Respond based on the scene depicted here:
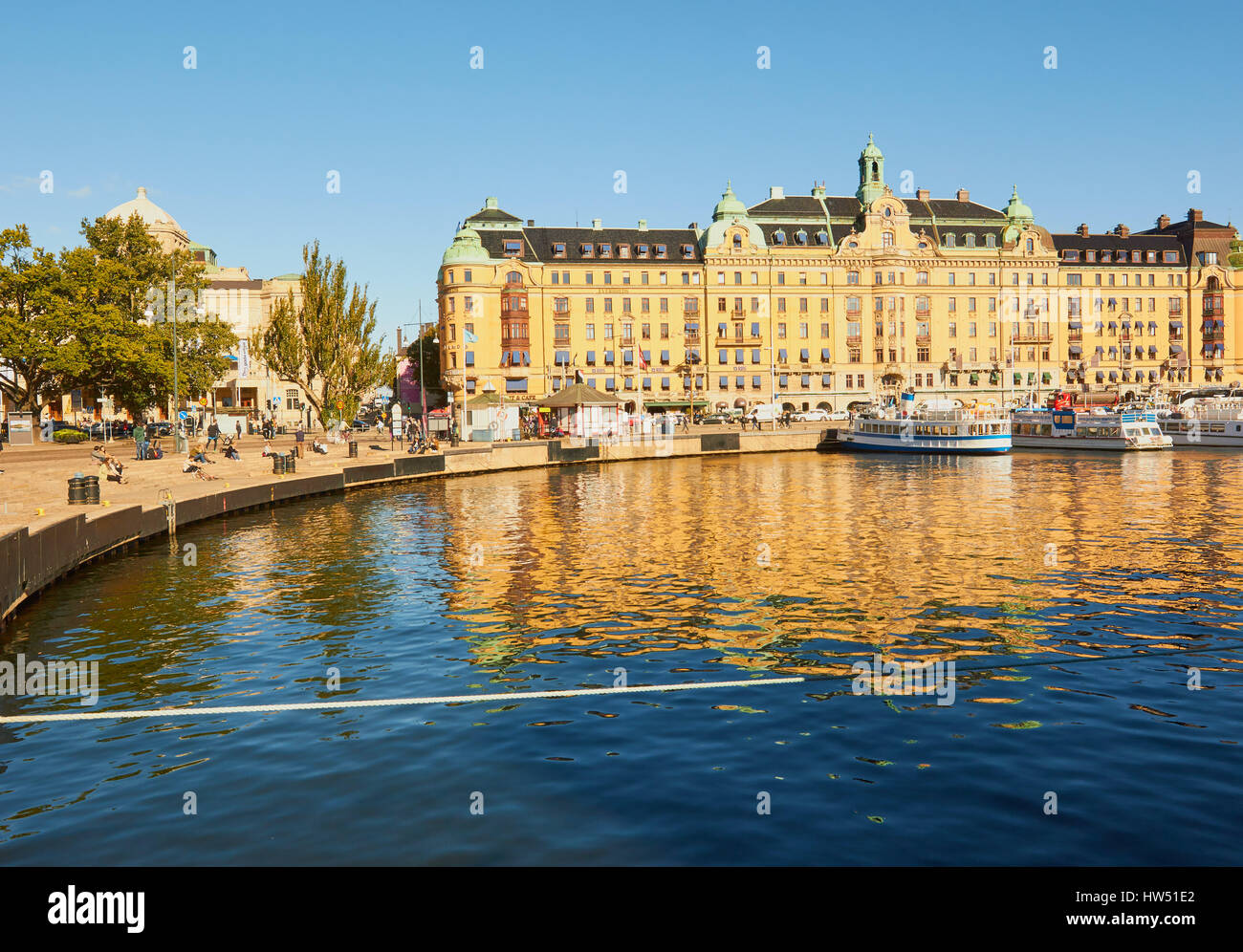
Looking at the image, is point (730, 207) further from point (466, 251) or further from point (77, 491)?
point (77, 491)

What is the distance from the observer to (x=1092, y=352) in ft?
440

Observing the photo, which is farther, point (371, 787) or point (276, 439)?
point (276, 439)

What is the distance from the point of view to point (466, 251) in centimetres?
11481

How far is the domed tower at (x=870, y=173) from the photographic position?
127 meters

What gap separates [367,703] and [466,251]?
4038 inches

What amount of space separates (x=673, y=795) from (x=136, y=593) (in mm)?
18843

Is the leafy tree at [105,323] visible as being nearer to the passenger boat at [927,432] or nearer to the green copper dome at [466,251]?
the green copper dome at [466,251]

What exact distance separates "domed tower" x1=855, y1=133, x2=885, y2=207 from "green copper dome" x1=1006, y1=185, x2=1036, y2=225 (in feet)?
56.5

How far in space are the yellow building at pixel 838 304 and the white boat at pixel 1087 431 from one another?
111 feet

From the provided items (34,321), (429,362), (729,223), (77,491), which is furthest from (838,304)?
(77,491)

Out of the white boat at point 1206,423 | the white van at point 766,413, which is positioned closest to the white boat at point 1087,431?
the white boat at point 1206,423
